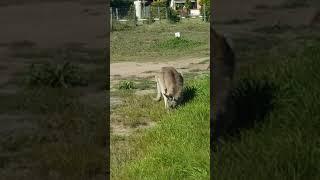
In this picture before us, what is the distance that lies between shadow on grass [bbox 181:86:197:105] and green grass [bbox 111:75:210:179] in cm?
37

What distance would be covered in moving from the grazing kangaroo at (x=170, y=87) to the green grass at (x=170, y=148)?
0.18 meters

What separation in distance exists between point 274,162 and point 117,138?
304cm

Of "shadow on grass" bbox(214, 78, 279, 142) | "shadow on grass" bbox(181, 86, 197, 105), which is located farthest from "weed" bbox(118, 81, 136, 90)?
"shadow on grass" bbox(214, 78, 279, 142)

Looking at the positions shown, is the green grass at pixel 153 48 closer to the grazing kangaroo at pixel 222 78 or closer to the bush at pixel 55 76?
the bush at pixel 55 76

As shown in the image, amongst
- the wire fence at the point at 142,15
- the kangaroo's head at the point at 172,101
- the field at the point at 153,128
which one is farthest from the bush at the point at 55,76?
the wire fence at the point at 142,15

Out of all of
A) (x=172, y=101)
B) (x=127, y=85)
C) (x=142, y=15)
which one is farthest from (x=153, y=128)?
(x=142, y=15)

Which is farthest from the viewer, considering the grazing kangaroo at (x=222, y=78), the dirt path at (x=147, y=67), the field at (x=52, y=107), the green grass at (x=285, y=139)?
the dirt path at (x=147, y=67)

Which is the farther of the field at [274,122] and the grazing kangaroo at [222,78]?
the grazing kangaroo at [222,78]

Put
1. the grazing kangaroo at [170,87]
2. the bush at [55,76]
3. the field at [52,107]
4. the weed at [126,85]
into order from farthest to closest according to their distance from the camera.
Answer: the weed at [126,85]
the bush at [55,76]
the grazing kangaroo at [170,87]
the field at [52,107]

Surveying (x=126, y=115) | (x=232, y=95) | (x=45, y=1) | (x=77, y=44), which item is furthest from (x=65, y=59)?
(x=45, y=1)

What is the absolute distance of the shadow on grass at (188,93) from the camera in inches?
363

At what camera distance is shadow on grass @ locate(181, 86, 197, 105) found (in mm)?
9233

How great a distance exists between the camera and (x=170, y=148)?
21.0 feet

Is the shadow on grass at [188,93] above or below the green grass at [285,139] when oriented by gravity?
below
